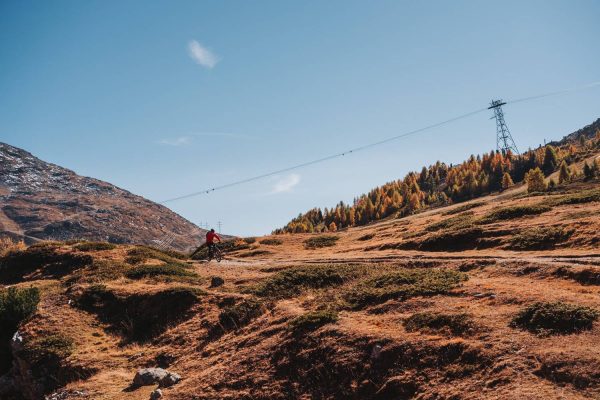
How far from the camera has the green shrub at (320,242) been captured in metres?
50.4

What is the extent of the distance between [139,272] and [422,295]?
21824 millimetres

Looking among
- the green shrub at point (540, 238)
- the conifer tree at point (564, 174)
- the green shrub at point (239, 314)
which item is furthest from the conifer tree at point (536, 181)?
the green shrub at point (239, 314)

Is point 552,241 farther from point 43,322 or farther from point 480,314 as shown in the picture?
point 43,322

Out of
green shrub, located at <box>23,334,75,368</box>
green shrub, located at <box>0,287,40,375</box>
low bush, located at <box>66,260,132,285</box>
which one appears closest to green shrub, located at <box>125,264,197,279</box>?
low bush, located at <box>66,260,132,285</box>

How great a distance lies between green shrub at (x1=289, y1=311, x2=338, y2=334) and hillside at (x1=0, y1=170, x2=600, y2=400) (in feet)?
0.20

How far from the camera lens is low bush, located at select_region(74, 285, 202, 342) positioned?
22094 mm

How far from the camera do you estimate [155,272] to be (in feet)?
101

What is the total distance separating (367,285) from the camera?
20.5 m

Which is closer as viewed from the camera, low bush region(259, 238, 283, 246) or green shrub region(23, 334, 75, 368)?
green shrub region(23, 334, 75, 368)

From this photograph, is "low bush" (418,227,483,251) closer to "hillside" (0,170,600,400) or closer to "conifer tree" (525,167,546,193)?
"hillside" (0,170,600,400)

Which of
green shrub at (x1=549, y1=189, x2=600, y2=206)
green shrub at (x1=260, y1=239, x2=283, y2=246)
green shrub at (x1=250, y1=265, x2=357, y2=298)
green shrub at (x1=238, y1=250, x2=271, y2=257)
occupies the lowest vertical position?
green shrub at (x1=549, y1=189, x2=600, y2=206)

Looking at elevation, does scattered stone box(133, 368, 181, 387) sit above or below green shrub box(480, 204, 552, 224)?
below

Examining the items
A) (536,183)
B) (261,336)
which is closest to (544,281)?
(261,336)

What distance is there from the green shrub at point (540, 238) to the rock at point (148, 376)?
2152 centimetres
